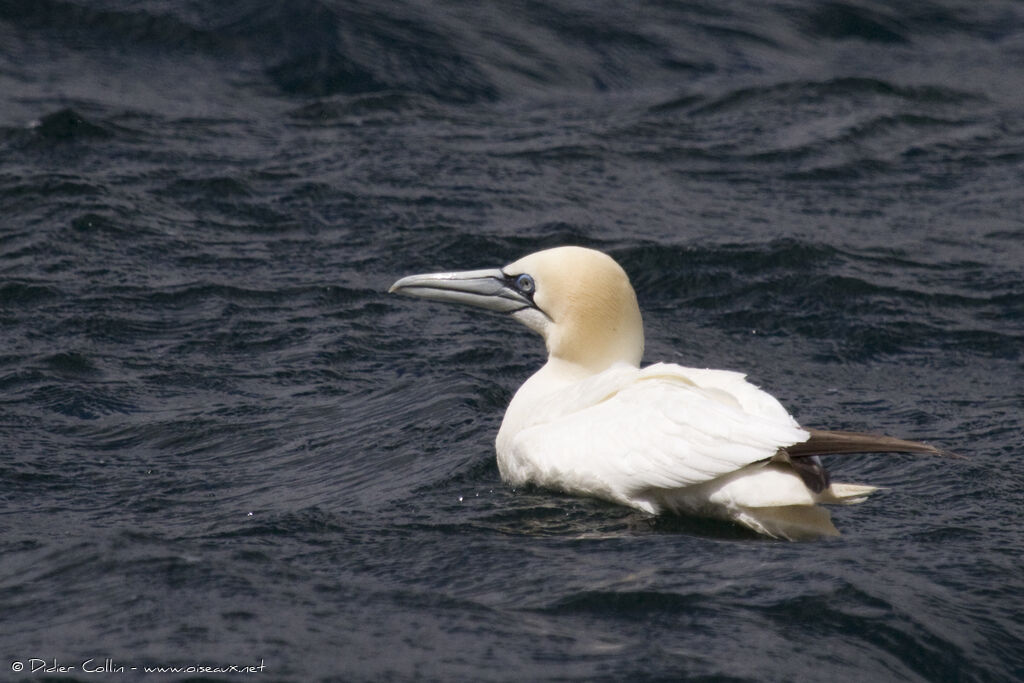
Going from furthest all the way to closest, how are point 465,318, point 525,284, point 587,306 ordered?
point 465,318, point 525,284, point 587,306

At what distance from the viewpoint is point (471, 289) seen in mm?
6770

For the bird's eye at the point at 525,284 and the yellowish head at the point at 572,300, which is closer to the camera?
the yellowish head at the point at 572,300

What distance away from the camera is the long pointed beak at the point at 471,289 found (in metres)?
6.71

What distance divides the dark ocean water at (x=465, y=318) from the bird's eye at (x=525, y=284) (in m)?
0.75

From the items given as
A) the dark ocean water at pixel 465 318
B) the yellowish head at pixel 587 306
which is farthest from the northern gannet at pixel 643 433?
the dark ocean water at pixel 465 318

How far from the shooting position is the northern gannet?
17.7 ft

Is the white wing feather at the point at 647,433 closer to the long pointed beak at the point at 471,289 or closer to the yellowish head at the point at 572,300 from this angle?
the yellowish head at the point at 572,300

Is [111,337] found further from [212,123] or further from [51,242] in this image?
[212,123]

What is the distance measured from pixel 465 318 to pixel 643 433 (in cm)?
350

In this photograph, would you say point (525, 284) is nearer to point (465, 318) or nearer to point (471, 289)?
point (471, 289)

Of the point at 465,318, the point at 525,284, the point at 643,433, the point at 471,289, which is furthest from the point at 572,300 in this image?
the point at 465,318

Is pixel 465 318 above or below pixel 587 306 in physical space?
below

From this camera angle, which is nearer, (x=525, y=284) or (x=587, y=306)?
(x=587, y=306)

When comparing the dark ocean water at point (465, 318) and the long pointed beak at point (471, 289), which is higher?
the long pointed beak at point (471, 289)
